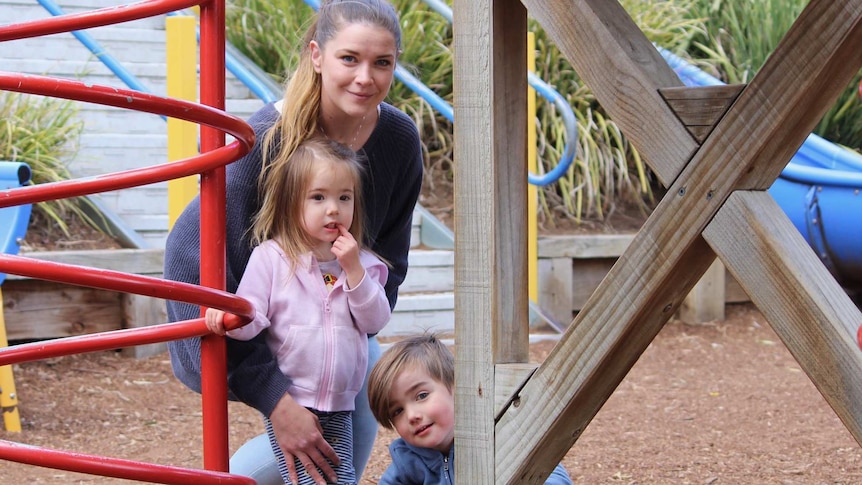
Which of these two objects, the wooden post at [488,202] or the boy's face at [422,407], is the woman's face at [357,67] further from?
the boy's face at [422,407]

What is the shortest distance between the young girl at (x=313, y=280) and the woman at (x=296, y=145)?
0.04 meters

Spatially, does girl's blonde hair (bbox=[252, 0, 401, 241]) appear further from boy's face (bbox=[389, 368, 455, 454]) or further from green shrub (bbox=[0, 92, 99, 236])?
green shrub (bbox=[0, 92, 99, 236])

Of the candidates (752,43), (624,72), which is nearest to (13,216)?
(624,72)

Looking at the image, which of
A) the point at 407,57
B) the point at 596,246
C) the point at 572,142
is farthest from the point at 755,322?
the point at 407,57

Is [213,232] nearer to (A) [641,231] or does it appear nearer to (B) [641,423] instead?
(A) [641,231]

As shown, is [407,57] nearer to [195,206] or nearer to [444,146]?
[444,146]

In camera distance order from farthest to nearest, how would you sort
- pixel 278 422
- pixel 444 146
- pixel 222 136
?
pixel 444 146
pixel 278 422
pixel 222 136

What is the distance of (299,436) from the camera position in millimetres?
2180

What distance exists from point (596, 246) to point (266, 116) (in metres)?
3.78

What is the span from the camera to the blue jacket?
7.61ft

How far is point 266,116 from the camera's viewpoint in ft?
7.52

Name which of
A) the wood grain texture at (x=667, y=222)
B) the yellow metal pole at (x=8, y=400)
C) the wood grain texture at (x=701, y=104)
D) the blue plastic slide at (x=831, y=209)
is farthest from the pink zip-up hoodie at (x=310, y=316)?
the blue plastic slide at (x=831, y=209)

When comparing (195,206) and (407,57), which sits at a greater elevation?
(195,206)

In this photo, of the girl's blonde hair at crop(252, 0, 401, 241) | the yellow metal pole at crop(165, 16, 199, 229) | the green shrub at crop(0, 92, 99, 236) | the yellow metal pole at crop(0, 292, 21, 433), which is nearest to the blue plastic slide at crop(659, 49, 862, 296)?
the yellow metal pole at crop(165, 16, 199, 229)
